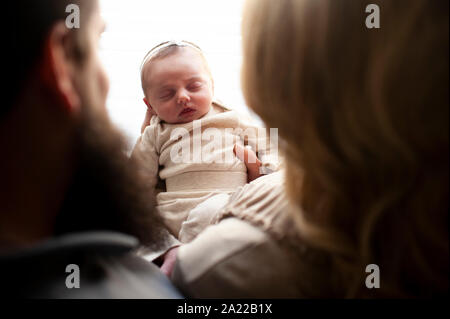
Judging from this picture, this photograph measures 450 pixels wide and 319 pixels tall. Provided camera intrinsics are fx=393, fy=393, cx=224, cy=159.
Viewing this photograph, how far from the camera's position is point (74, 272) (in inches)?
20.3

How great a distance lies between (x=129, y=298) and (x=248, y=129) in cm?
95

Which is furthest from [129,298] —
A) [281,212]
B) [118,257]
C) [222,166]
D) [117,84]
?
[117,84]

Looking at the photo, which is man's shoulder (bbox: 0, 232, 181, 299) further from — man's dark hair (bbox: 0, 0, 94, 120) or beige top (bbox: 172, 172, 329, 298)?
man's dark hair (bbox: 0, 0, 94, 120)

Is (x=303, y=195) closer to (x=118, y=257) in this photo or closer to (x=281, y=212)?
(x=281, y=212)

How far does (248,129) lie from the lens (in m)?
1.41

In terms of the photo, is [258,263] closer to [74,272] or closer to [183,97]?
[74,272]

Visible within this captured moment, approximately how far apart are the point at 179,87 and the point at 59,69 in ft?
2.89

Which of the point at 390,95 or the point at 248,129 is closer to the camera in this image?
the point at 390,95

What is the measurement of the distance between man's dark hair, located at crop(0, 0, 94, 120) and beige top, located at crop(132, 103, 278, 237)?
74 cm

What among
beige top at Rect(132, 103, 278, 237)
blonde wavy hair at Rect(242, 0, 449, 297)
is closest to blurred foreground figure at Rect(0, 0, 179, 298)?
blonde wavy hair at Rect(242, 0, 449, 297)

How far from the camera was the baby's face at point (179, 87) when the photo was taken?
133cm

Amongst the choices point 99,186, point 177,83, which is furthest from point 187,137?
point 99,186

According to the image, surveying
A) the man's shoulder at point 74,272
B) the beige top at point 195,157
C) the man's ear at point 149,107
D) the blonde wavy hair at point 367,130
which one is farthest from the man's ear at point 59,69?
the man's ear at point 149,107

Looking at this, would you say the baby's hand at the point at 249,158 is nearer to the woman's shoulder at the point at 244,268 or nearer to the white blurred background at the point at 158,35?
the white blurred background at the point at 158,35
